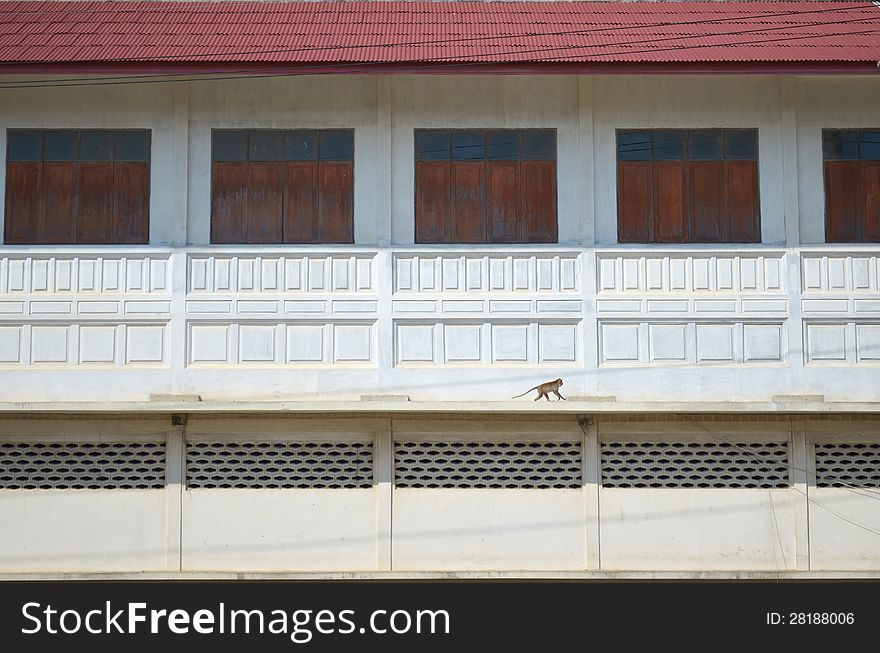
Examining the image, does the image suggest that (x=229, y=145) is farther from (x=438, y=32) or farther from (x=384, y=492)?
(x=384, y=492)

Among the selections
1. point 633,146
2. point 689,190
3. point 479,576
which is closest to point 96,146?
point 633,146

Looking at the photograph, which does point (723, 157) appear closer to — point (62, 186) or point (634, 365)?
point (634, 365)

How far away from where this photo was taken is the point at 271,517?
15.7m

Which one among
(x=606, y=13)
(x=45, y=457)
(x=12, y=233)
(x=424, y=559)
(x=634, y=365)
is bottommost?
(x=424, y=559)

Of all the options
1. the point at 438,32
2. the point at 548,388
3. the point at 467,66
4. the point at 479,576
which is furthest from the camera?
the point at 438,32

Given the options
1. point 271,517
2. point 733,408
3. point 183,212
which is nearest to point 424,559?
point 271,517

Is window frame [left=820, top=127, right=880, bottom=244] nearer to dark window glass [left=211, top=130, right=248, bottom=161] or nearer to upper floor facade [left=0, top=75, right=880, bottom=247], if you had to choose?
upper floor facade [left=0, top=75, right=880, bottom=247]

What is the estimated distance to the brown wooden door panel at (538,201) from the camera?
16.3 meters

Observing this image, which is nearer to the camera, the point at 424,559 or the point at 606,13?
the point at 424,559

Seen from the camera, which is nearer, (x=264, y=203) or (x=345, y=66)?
(x=345, y=66)

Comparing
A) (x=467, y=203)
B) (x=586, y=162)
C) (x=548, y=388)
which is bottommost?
(x=548, y=388)

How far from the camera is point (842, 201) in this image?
53.7 ft

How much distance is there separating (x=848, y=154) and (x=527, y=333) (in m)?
4.39

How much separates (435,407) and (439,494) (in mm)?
1044
